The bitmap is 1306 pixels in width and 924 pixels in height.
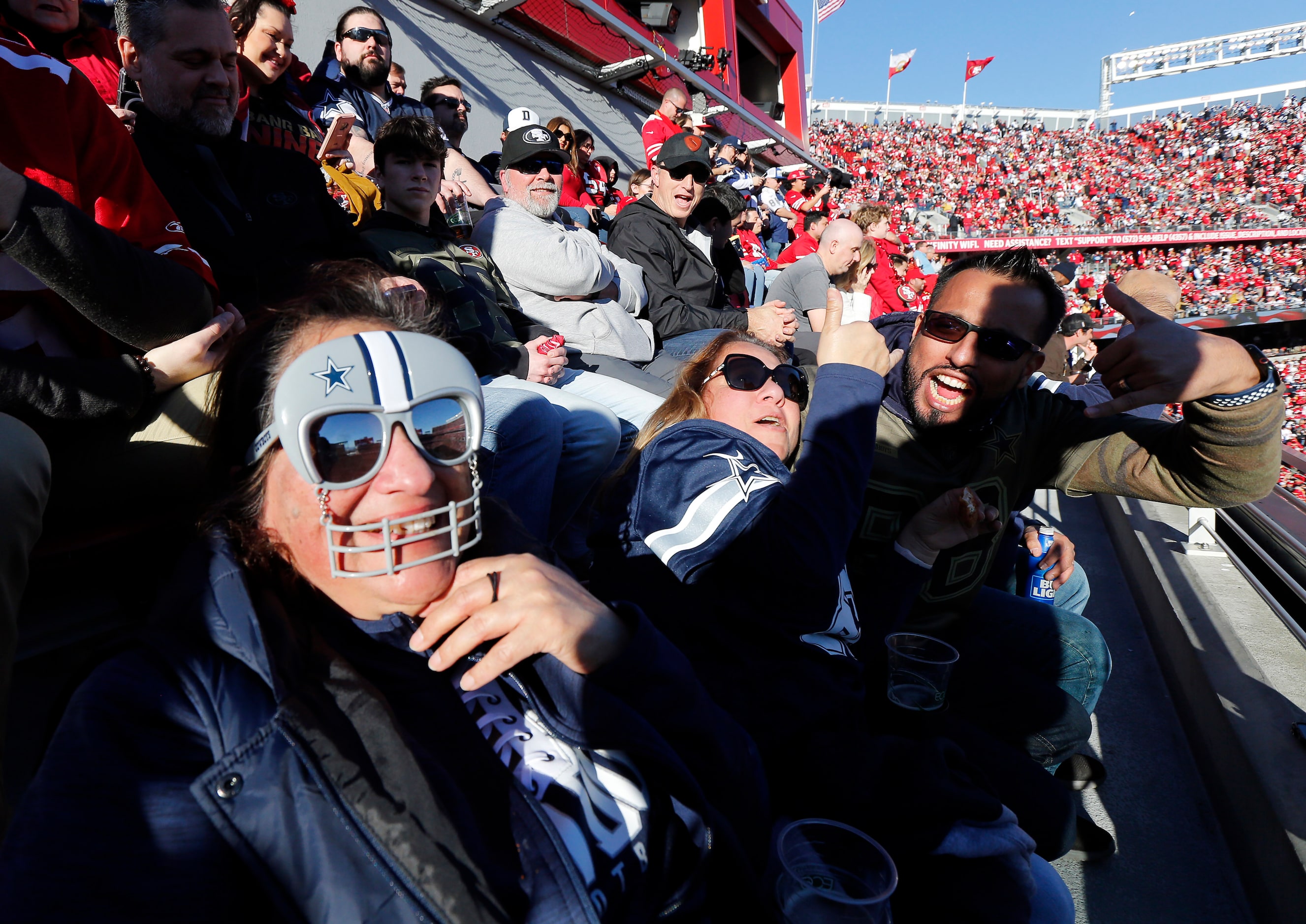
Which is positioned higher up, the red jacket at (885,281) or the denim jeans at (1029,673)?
the red jacket at (885,281)

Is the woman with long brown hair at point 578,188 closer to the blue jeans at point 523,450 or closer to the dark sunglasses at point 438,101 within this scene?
the dark sunglasses at point 438,101

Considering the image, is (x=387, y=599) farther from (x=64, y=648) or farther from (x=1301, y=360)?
(x=1301, y=360)

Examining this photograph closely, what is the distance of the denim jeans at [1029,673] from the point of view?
88.8 inches

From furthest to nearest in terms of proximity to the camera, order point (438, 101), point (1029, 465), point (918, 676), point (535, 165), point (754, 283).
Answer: point (754, 283), point (438, 101), point (535, 165), point (1029, 465), point (918, 676)

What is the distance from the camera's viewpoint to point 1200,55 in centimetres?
Answer: 4566

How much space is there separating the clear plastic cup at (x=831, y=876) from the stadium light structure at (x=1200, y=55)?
178 feet

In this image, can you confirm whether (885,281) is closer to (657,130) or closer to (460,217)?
(657,130)

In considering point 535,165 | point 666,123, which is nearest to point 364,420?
point 535,165

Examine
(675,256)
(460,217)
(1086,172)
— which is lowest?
(675,256)

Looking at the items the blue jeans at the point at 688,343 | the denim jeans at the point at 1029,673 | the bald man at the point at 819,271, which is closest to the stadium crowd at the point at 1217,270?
the bald man at the point at 819,271

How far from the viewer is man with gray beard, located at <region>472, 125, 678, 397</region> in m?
Result: 3.50

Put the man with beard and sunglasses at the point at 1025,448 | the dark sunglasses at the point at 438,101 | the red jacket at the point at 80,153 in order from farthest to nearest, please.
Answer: the dark sunglasses at the point at 438,101 < the man with beard and sunglasses at the point at 1025,448 < the red jacket at the point at 80,153

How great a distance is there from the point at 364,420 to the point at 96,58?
9.10ft

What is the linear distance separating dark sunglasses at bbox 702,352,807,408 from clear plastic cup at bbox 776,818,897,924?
1181 mm
